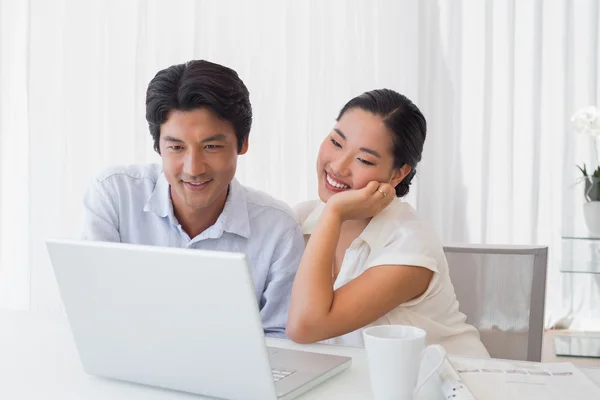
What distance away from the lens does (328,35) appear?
3.63 meters

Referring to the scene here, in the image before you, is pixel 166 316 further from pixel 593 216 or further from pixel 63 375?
pixel 593 216

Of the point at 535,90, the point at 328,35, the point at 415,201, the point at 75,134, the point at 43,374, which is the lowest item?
the point at 43,374

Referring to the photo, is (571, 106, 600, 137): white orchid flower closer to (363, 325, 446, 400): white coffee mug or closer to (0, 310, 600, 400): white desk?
(0, 310, 600, 400): white desk

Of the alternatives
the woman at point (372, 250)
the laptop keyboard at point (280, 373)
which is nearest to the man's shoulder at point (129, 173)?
the woman at point (372, 250)

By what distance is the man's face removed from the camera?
1655 millimetres

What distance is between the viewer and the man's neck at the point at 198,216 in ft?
6.00

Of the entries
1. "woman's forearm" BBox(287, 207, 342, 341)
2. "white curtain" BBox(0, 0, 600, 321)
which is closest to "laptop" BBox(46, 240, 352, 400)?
"woman's forearm" BBox(287, 207, 342, 341)

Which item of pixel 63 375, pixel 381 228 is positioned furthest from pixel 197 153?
pixel 63 375

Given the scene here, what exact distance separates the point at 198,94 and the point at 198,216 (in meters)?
0.35

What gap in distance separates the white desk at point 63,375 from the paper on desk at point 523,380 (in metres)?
0.07

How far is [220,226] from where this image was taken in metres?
1.77

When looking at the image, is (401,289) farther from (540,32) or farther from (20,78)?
(20,78)

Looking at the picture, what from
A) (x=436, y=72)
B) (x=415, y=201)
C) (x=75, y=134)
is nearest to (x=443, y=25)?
(x=436, y=72)

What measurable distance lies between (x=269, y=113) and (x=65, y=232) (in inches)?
52.6
